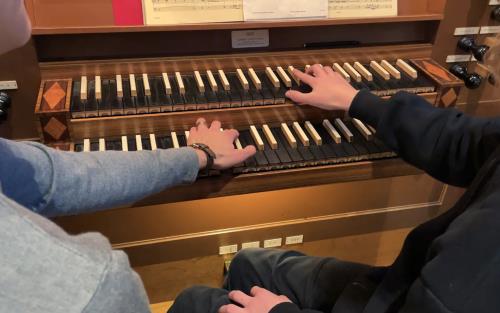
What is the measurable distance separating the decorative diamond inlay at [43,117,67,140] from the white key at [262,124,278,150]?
22.4 inches

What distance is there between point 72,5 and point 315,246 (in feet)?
4.80

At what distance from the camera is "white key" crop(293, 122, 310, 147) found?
1407 millimetres

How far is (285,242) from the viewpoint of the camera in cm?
216

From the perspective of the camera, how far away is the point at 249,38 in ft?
4.99

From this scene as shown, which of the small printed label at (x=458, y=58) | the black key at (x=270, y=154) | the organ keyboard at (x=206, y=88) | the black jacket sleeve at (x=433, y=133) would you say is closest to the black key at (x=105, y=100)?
the organ keyboard at (x=206, y=88)

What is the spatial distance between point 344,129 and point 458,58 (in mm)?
553

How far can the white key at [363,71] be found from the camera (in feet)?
5.06

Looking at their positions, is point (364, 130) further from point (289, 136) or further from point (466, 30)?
point (466, 30)

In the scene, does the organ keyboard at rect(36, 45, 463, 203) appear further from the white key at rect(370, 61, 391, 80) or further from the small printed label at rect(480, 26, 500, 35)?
the small printed label at rect(480, 26, 500, 35)

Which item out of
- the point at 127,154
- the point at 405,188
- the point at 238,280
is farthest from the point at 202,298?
the point at 405,188

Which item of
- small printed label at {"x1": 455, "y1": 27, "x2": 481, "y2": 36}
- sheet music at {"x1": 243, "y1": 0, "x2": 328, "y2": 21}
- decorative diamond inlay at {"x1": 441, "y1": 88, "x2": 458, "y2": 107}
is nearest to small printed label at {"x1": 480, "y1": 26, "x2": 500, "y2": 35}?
small printed label at {"x1": 455, "y1": 27, "x2": 481, "y2": 36}

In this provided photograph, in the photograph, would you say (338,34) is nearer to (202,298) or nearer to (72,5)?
(72,5)

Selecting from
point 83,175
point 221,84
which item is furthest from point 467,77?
point 83,175

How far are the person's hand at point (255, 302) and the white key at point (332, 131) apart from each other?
0.52 metres
